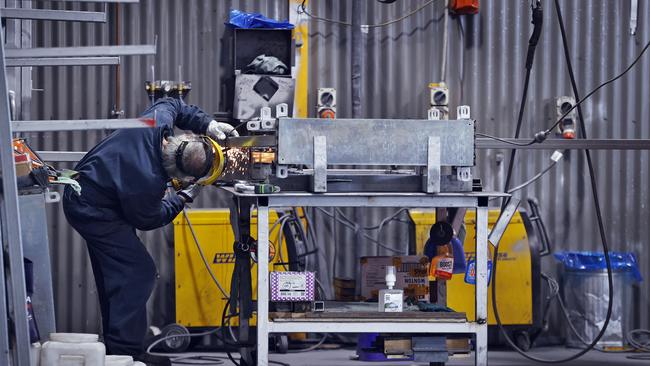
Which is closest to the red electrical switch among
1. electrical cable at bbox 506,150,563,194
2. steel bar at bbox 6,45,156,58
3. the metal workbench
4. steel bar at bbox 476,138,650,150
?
electrical cable at bbox 506,150,563,194

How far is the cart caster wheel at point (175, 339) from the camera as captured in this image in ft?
23.2

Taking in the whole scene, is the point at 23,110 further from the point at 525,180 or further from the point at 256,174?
the point at 525,180

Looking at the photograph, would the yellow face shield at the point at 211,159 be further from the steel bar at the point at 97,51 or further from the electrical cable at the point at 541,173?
the electrical cable at the point at 541,173

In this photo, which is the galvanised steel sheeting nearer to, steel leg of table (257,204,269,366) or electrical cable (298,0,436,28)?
steel leg of table (257,204,269,366)

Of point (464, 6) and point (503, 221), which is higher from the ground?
point (464, 6)

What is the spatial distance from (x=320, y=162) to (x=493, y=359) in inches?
115

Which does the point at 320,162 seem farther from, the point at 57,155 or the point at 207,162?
the point at 57,155

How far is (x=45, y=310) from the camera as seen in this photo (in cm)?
485

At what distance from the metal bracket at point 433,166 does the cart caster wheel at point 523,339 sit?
2.81m

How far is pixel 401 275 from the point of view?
553 centimetres

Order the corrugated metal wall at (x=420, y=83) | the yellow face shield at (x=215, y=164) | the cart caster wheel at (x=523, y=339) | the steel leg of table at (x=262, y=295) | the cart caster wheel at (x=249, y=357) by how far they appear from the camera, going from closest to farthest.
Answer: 1. the steel leg of table at (x=262, y=295)
2. the cart caster wheel at (x=249, y=357)
3. the yellow face shield at (x=215, y=164)
4. the cart caster wheel at (x=523, y=339)
5. the corrugated metal wall at (x=420, y=83)

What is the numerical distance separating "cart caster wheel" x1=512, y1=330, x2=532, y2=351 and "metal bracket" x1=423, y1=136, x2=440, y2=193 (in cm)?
281

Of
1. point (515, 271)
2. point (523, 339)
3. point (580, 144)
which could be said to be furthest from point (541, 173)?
point (580, 144)

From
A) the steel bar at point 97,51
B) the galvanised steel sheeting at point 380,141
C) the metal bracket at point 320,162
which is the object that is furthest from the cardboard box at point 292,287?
the steel bar at point 97,51
